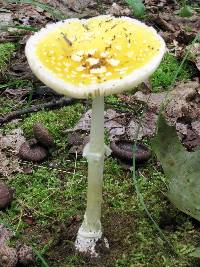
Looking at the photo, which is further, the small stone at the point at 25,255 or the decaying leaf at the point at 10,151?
the decaying leaf at the point at 10,151

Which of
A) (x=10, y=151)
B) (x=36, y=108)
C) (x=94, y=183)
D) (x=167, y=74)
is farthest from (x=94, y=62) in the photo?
(x=167, y=74)

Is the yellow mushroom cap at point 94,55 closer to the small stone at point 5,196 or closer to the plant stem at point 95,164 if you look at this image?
the plant stem at point 95,164

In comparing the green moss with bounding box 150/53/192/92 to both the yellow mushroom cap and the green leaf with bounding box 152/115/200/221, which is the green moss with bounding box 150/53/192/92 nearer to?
the green leaf with bounding box 152/115/200/221

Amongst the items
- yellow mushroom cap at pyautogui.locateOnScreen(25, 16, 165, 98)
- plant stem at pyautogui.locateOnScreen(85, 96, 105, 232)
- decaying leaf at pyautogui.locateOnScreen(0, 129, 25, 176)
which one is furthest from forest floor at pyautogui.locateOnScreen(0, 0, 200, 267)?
yellow mushroom cap at pyautogui.locateOnScreen(25, 16, 165, 98)

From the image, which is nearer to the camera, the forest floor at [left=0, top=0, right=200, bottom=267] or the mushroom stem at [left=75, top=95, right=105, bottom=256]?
the mushroom stem at [left=75, top=95, right=105, bottom=256]

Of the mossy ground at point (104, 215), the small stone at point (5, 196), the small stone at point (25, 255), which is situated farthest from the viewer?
Answer: the small stone at point (5, 196)

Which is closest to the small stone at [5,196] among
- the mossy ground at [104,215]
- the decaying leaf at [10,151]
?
the mossy ground at [104,215]
